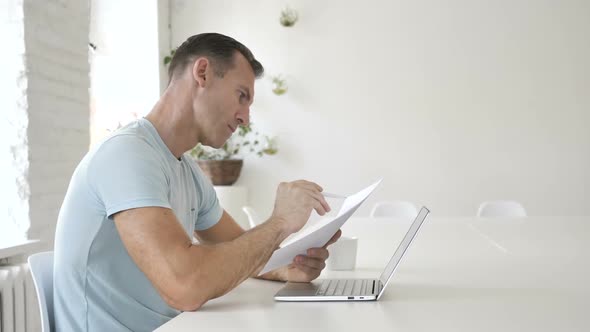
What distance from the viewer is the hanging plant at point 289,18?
559cm

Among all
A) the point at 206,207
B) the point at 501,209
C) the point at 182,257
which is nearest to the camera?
the point at 182,257

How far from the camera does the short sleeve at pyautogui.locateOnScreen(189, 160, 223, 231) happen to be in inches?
72.7

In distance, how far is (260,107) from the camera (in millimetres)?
5719

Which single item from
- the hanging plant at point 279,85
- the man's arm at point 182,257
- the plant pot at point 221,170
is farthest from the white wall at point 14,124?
the hanging plant at point 279,85

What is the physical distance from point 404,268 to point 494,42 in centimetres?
421

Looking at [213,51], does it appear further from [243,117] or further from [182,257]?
[182,257]

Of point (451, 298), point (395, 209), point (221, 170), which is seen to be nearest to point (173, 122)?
point (451, 298)

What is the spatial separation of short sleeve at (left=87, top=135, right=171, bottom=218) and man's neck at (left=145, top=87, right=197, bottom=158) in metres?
0.21

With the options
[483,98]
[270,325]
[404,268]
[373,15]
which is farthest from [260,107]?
[270,325]

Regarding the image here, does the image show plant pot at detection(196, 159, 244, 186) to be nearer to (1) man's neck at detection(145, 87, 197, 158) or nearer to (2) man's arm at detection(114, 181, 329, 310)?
(1) man's neck at detection(145, 87, 197, 158)

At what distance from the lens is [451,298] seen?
1346 millimetres

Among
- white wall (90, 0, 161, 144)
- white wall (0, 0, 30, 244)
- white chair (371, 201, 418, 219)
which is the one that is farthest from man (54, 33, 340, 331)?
white wall (90, 0, 161, 144)

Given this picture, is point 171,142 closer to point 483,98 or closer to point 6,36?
point 6,36

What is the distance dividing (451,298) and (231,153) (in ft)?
14.4
